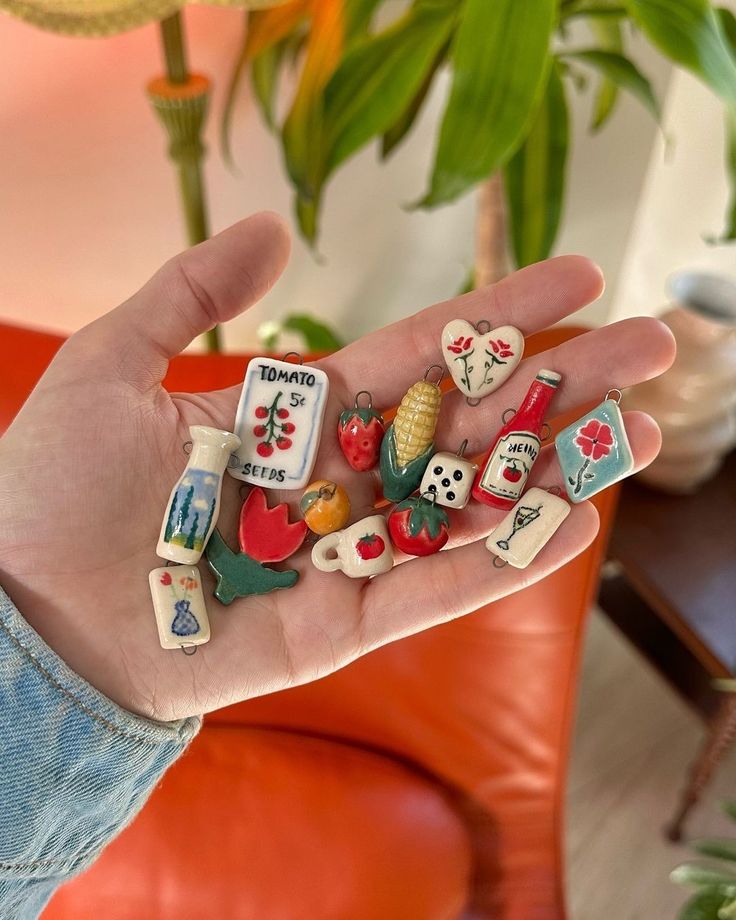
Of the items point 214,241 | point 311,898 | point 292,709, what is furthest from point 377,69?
point 311,898

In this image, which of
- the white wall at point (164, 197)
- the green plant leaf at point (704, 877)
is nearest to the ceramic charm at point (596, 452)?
the green plant leaf at point (704, 877)

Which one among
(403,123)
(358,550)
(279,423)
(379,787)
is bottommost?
(379,787)

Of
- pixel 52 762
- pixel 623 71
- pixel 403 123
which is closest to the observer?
pixel 52 762

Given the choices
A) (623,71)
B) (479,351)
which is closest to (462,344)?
(479,351)

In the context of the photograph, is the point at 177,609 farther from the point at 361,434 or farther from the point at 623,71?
the point at 623,71

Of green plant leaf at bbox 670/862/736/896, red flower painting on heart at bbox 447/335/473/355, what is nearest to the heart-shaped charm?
red flower painting on heart at bbox 447/335/473/355

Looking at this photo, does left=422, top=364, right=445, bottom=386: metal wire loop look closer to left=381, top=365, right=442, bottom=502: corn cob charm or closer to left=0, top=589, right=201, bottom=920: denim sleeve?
left=381, top=365, right=442, bottom=502: corn cob charm
